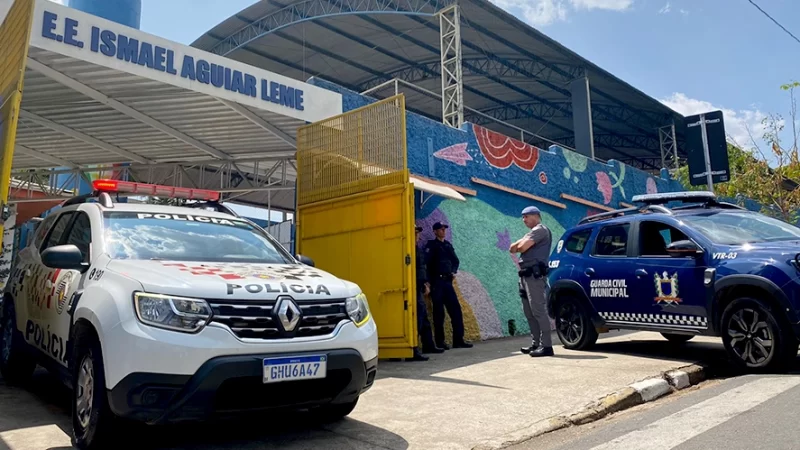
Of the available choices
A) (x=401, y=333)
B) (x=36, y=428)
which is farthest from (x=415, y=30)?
(x=36, y=428)

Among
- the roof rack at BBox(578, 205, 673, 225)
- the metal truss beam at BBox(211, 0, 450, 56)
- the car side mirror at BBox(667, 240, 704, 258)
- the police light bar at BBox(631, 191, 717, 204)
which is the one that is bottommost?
the car side mirror at BBox(667, 240, 704, 258)

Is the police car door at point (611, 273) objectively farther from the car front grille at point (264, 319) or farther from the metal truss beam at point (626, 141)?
the metal truss beam at point (626, 141)

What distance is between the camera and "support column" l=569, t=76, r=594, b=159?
23422 mm

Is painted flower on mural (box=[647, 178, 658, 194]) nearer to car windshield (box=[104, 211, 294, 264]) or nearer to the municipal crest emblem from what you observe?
the municipal crest emblem

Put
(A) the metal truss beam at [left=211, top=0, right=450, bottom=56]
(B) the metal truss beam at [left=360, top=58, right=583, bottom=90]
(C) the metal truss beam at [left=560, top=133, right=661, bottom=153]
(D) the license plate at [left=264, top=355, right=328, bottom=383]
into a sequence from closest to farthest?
1. (D) the license plate at [left=264, top=355, right=328, bottom=383]
2. (A) the metal truss beam at [left=211, top=0, right=450, bottom=56]
3. (B) the metal truss beam at [left=360, top=58, right=583, bottom=90]
4. (C) the metal truss beam at [left=560, top=133, right=661, bottom=153]

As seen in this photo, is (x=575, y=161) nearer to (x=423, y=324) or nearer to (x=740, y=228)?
(x=423, y=324)

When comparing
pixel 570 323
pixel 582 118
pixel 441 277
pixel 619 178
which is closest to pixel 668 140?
pixel 582 118

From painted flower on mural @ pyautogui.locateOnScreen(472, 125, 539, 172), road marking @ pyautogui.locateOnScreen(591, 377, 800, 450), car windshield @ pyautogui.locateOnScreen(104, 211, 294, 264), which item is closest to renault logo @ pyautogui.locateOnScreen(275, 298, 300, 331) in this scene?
car windshield @ pyautogui.locateOnScreen(104, 211, 294, 264)

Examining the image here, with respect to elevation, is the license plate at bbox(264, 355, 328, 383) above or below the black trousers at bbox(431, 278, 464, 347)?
below

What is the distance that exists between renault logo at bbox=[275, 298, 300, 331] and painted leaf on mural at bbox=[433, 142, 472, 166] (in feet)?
22.3

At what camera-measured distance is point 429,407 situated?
16.1 ft

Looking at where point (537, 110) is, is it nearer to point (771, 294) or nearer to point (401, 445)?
point (771, 294)

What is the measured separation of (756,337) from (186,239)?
5199 millimetres

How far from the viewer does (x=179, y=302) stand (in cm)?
345
